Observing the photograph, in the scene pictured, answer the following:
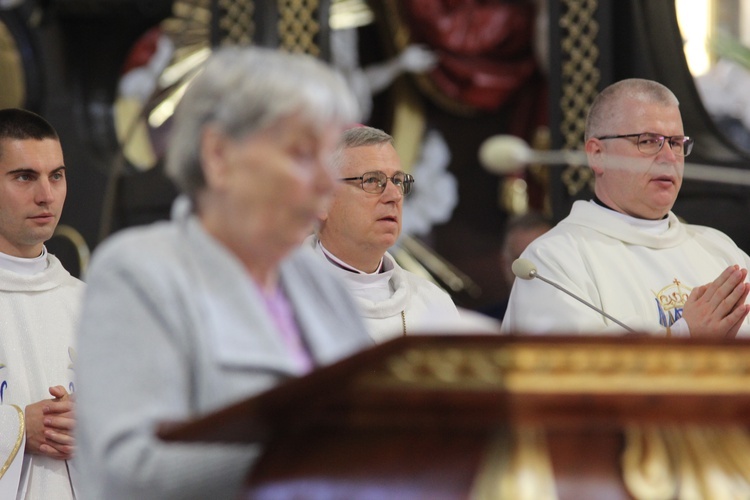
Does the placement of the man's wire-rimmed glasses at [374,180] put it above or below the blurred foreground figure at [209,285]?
below

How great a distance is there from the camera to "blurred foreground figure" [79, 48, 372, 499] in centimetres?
189

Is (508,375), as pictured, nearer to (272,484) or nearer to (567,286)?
(272,484)

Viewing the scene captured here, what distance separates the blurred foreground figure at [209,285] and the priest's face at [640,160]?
237 centimetres

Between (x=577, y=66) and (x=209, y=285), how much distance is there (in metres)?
5.20

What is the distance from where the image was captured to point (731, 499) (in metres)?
1.84

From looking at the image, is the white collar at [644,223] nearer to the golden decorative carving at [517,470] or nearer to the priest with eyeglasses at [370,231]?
the priest with eyeglasses at [370,231]

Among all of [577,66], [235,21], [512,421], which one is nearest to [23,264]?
[512,421]

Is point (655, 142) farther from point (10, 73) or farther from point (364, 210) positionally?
point (10, 73)

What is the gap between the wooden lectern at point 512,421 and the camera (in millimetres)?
1793

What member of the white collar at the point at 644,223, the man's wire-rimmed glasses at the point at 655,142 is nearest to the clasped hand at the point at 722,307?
the man's wire-rimmed glasses at the point at 655,142

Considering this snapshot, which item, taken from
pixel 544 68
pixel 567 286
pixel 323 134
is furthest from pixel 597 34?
pixel 323 134

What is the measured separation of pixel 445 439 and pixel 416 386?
0.09 meters

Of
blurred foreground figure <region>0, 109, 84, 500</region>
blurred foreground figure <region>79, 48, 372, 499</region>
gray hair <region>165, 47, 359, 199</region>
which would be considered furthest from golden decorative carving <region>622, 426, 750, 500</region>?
blurred foreground figure <region>0, 109, 84, 500</region>

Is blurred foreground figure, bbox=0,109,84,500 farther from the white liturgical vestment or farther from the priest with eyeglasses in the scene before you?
the priest with eyeglasses
